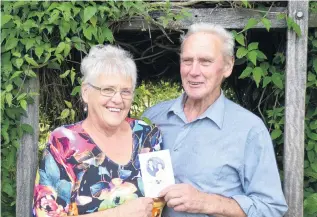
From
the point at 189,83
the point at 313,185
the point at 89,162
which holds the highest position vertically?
the point at 189,83

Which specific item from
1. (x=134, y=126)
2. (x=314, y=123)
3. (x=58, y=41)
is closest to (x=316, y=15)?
(x=314, y=123)

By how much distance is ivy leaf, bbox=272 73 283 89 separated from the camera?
127 inches

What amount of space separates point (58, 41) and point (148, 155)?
861 millimetres

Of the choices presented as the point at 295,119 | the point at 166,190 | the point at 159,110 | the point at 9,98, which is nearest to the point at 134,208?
the point at 166,190

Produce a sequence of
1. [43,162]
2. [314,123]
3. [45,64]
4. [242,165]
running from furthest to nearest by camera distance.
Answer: [314,123]
[45,64]
[242,165]
[43,162]

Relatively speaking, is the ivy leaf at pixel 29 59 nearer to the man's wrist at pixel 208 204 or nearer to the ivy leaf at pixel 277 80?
the man's wrist at pixel 208 204

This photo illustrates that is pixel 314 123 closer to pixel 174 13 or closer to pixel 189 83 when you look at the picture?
pixel 189 83

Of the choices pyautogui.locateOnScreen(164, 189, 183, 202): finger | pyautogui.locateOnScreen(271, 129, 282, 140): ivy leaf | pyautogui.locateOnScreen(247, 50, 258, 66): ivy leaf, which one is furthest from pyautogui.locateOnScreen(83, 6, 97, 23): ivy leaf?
pyautogui.locateOnScreen(271, 129, 282, 140): ivy leaf

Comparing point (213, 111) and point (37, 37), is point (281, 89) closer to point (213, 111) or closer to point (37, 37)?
point (213, 111)

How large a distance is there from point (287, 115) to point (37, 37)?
55.9 inches

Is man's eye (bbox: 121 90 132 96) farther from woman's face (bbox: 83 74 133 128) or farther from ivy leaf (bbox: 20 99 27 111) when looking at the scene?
ivy leaf (bbox: 20 99 27 111)

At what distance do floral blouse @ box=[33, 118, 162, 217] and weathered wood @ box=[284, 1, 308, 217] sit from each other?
0.92 metres

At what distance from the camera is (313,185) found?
3393 mm

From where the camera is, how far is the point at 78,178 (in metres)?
2.65
